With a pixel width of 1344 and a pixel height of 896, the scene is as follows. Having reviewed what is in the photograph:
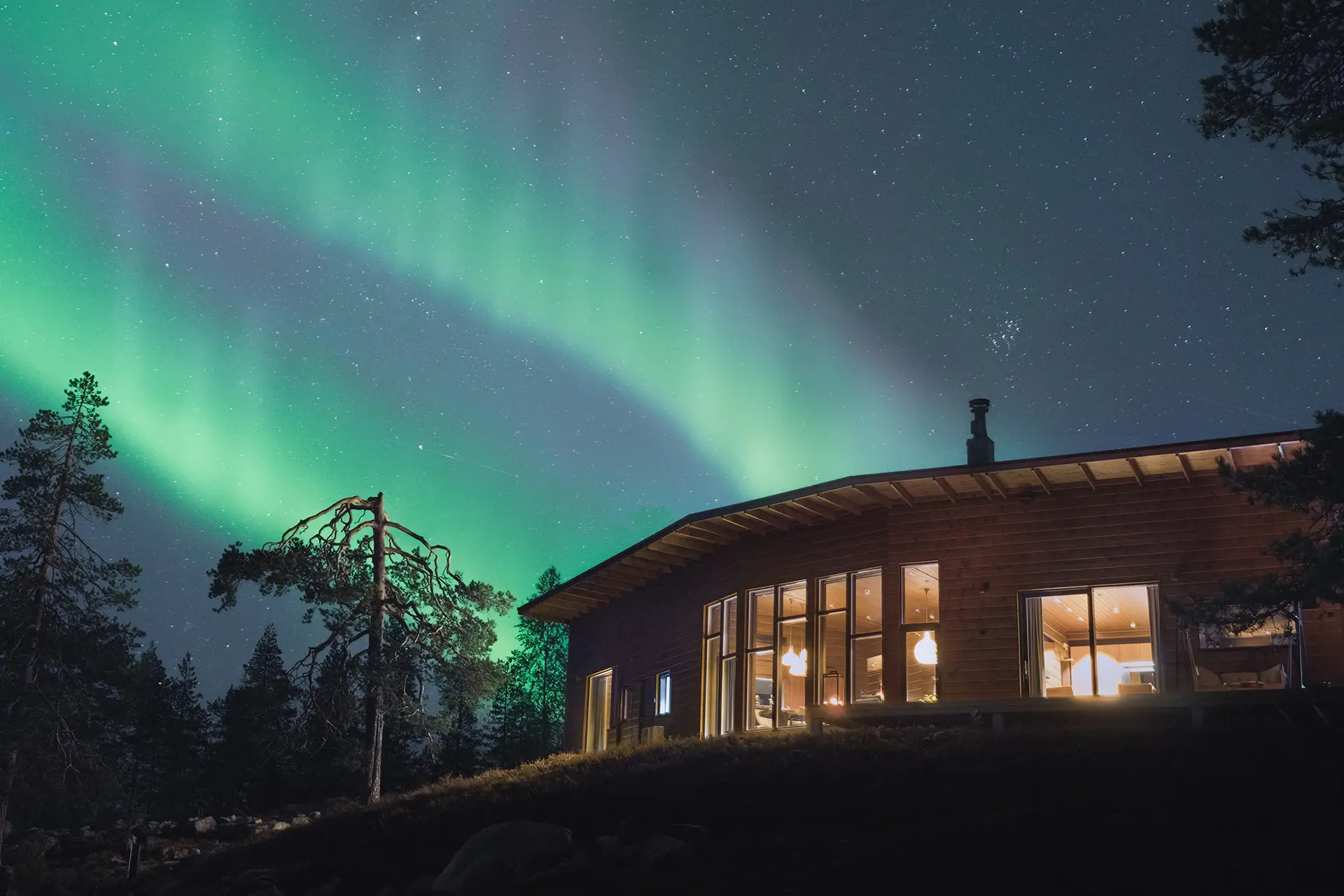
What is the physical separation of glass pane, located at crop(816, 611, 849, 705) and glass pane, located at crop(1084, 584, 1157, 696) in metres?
4.20

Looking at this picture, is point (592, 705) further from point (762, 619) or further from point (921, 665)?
point (921, 665)

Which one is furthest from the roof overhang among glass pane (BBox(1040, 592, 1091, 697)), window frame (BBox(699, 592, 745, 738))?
glass pane (BBox(1040, 592, 1091, 697))

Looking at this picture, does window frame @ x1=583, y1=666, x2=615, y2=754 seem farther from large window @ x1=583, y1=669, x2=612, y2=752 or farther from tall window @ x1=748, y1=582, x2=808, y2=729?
tall window @ x1=748, y1=582, x2=808, y2=729

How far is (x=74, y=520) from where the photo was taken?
27.6 metres

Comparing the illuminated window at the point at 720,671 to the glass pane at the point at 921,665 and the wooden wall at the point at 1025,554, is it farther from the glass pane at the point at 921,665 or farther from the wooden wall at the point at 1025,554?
the glass pane at the point at 921,665

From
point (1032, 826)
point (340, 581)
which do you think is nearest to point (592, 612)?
point (340, 581)

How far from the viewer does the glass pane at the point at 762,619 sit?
837 inches

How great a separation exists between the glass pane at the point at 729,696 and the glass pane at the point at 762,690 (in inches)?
13.9

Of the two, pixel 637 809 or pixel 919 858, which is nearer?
pixel 919 858

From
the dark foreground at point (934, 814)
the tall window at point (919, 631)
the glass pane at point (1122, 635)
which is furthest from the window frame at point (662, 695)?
the glass pane at point (1122, 635)

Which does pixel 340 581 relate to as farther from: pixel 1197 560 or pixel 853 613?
pixel 1197 560

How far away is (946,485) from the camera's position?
60.0 ft

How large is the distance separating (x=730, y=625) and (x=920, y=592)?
156 inches

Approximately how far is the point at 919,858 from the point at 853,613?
364 inches
